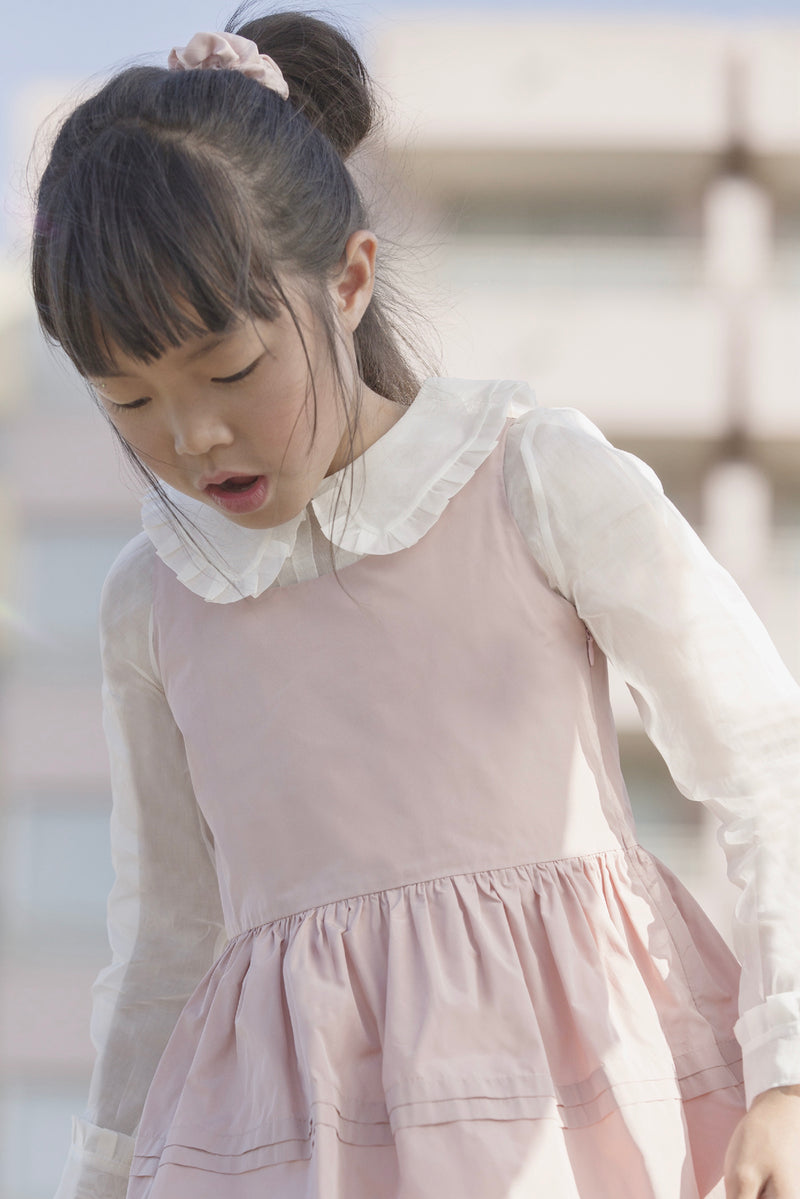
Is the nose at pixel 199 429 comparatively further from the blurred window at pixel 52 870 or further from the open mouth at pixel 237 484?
the blurred window at pixel 52 870

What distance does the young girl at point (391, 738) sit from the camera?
0.77m

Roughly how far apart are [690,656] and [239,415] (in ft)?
0.94

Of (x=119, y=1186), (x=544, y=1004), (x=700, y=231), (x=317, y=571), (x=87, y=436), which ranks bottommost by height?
(x=119, y=1186)

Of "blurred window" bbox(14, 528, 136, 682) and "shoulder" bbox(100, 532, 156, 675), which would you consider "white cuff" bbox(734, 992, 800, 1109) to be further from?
"blurred window" bbox(14, 528, 136, 682)

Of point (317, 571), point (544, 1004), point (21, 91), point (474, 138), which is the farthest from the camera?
point (21, 91)

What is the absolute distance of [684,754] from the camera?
0.84 m

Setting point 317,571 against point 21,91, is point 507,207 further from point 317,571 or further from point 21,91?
point 317,571

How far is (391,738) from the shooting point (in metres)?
0.85

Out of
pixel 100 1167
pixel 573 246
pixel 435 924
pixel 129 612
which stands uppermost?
pixel 573 246

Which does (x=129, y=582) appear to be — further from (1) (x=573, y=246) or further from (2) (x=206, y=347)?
(1) (x=573, y=246)

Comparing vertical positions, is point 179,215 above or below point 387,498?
above

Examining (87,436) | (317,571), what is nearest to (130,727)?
(317,571)

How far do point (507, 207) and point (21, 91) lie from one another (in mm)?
3452

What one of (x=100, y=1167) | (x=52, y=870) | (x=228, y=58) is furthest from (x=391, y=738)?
(x=52, y=870)
